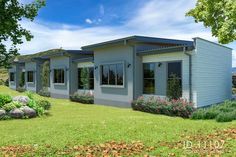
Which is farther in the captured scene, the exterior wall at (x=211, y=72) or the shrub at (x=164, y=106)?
the exterior wall at (x=211, y=72)

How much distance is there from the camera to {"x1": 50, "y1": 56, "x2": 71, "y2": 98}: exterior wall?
29031 millimetres

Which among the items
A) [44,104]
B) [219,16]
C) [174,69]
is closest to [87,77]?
[44,104]

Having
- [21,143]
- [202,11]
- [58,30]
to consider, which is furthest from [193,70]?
[58,30]

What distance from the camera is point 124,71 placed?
20.8 metres

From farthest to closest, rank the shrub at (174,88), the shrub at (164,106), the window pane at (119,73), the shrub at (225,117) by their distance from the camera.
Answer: the window pane at (119,73) → the shrub at (174,88) → the shrub at (164,106) → the shrub at (225,117)

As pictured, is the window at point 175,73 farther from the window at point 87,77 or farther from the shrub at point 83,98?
the window at point 87,77

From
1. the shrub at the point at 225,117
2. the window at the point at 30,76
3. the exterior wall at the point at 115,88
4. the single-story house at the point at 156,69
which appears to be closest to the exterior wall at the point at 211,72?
the single-story house at the point at 156,69

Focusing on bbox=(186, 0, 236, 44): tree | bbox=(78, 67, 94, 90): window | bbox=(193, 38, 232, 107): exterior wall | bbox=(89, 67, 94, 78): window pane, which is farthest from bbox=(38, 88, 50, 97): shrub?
bbox=(186, 0, 236, 44): tree

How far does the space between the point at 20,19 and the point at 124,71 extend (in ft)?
35.9

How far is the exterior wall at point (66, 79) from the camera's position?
29031 millimetres

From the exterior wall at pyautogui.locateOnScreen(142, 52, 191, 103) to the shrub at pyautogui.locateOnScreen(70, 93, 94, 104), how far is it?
23.3ft

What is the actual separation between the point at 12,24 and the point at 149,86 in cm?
1162

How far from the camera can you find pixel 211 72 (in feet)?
62.0

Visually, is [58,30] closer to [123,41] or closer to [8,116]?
[123,41]
